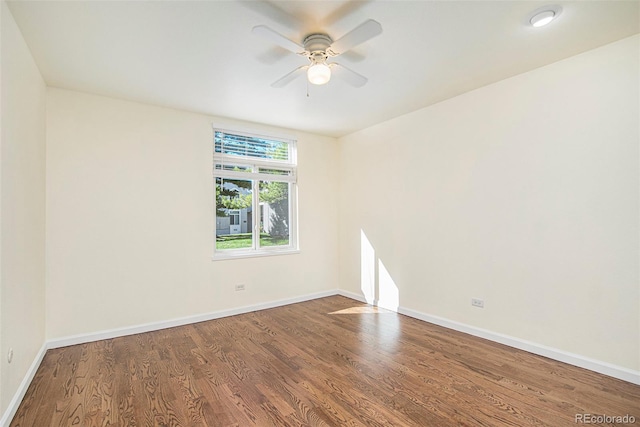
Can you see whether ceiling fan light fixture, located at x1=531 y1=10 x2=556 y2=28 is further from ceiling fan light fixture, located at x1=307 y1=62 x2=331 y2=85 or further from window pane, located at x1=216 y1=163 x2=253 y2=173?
window pane, located at x1=216 y1=163 x2=253 y2=173

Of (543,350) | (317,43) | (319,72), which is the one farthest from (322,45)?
(543,350)

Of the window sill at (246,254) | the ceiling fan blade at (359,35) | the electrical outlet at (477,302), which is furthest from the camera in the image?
the window sill at (246,254)

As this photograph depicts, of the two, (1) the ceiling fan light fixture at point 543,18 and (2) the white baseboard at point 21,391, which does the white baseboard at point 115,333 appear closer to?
(2) the white baseboard at point 21,391

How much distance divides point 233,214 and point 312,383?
103 inches

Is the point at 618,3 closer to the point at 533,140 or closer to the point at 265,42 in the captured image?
the point at 533,140

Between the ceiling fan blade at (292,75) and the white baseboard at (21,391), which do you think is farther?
the ceiling fan blade at (292,75)

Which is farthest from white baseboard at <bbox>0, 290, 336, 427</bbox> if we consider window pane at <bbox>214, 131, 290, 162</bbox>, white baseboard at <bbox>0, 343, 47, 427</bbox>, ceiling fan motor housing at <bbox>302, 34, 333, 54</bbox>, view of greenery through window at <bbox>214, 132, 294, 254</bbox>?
ceiling fan motor housing at <bbox>302, 34, 333, 54</bbox>

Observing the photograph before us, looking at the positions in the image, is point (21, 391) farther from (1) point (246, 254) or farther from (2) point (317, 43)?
(2) point (317, 43)

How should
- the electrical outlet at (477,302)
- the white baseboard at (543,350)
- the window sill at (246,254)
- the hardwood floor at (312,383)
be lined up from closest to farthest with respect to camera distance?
the hardwood floor at (312,383) → the white baseboard at (543,350) → the electrical outlet at (477,302) → the window sill at (246,254)

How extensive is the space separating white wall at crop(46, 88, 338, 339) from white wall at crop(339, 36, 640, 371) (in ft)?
7.68

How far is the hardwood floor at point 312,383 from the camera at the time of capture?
202cm

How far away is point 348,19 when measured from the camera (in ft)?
6.93

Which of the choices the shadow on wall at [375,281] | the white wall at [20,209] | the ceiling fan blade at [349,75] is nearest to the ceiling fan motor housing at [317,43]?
the ceiling fan blade at [349,75]

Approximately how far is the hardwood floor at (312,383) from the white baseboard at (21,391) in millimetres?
48
